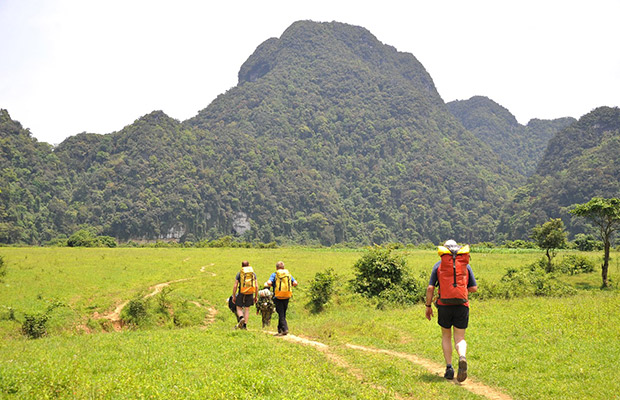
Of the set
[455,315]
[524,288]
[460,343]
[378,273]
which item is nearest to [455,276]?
[455,315]

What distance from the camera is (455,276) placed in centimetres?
809

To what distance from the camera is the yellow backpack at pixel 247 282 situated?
1357 centimetres

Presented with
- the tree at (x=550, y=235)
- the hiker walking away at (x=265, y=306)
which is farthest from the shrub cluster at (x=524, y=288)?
the hiker walking away at (x=265, y=306)

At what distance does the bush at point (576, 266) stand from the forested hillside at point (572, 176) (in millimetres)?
109950

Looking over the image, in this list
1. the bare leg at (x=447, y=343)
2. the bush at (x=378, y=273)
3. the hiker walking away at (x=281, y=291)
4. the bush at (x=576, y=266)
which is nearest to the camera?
the bare leg at (x=447, y=343)

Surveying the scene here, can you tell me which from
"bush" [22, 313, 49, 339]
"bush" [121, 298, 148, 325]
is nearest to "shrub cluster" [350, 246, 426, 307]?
"bush" [121, 298, 148, 325]

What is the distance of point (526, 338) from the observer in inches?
484

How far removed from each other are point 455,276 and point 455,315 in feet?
2.53

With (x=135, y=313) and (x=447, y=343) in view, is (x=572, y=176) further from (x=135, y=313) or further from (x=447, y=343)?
(x=447, y=343)

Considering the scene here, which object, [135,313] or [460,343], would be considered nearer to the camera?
[460,343]

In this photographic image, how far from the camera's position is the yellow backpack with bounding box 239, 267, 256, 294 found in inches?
534

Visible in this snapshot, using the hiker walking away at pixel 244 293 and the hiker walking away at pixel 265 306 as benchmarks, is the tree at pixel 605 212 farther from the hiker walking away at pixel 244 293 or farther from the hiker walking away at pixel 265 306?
the hiker walking away at pixel 244 293

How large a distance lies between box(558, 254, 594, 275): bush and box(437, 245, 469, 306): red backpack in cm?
2408

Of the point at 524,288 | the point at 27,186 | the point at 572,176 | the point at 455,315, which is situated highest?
the point at 572,176
